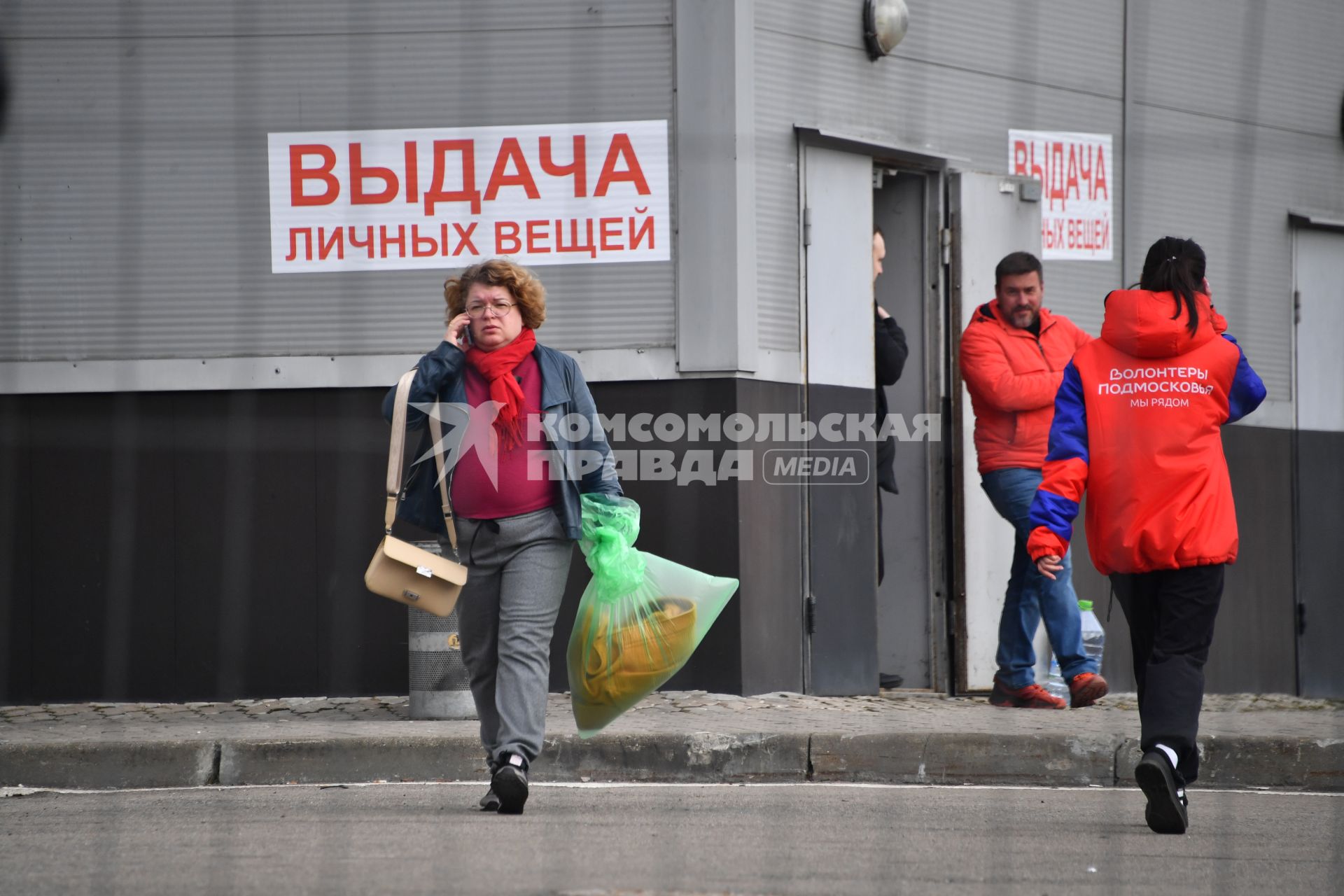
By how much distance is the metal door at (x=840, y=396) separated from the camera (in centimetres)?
875

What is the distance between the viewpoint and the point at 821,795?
20.3 ft

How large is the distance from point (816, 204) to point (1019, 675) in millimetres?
2513

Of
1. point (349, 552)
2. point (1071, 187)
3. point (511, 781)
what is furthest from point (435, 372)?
point (1071, 187)

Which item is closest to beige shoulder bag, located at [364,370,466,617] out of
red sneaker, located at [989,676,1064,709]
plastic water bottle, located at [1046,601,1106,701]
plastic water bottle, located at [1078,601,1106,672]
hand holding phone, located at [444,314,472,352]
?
hand holding phone, located at [444,314,472,352]

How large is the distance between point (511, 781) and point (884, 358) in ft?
13.4

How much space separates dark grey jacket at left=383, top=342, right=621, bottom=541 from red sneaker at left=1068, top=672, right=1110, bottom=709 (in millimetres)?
2877

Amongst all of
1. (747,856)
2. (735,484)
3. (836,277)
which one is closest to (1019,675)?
(735,484)

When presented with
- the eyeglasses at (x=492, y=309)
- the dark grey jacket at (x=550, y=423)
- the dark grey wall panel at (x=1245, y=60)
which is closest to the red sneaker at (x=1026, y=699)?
the dark grey jacket at (x=550, y=423)

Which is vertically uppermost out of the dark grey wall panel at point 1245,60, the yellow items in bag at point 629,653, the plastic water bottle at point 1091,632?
the dark grey wall panel at point 1245,60

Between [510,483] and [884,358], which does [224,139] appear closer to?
[884,358]

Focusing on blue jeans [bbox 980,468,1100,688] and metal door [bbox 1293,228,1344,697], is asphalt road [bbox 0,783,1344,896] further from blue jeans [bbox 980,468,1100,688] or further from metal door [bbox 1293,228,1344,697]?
metal door [bbox 1293,228,1344,697]

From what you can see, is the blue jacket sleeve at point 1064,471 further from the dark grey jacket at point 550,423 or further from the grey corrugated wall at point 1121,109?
the grey corrugated wall at point 1121,109

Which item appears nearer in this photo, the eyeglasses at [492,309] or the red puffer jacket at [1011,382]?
the eyeglasses at [492,309]

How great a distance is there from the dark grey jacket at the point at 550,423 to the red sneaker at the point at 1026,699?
10.0ft
